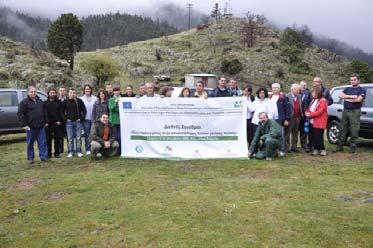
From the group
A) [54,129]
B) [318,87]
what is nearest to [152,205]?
[54,129]

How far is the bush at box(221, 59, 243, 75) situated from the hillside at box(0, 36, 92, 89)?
39173 millimetres

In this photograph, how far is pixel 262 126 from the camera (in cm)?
1062

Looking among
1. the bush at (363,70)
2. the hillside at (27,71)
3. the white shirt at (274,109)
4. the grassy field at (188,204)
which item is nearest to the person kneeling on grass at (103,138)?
the grassy field at (188,204)

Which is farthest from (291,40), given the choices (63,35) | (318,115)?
(318,115)

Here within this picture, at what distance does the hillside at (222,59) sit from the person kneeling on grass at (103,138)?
55202mm

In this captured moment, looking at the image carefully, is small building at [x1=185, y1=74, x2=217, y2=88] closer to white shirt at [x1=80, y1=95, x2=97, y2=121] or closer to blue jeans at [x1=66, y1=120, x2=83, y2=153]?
white shirt at [x1=80, y1=95, x2=97, y2=121]

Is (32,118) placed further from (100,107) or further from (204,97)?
(204,97)

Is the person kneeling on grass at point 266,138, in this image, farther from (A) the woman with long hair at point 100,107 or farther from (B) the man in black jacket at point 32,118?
(B) the man in black jacket at point 32,118

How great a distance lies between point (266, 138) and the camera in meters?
10.4

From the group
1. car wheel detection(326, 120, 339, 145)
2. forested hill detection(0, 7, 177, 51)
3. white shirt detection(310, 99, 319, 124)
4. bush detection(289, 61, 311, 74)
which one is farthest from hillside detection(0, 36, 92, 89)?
forested hill detection(0, 7, 177, 51)

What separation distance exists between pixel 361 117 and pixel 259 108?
10.6ft

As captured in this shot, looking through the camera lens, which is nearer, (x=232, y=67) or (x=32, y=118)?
(x=32, y=118)

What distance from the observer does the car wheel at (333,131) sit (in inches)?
520

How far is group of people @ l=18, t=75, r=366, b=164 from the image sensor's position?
34.7 feet
